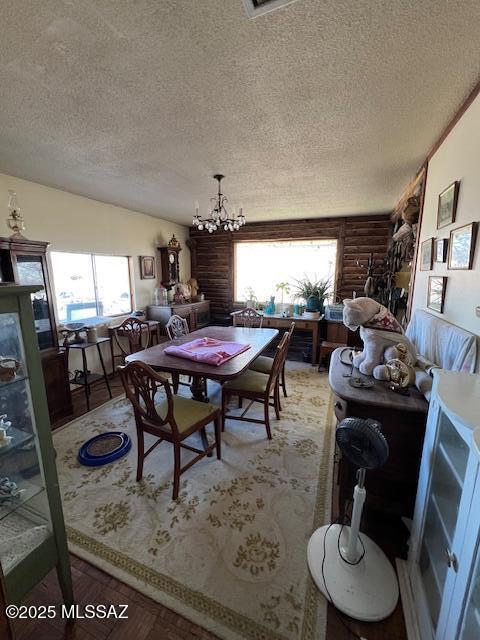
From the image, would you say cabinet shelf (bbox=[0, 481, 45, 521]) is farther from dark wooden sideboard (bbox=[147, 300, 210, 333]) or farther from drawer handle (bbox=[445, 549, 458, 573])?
dark wooden sideboard (bbox=[147, 300, 210, 333])

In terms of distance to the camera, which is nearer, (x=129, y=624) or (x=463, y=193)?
(x=129, y=624)

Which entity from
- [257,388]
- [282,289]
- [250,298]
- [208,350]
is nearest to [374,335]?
[257,388]

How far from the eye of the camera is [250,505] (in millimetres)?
1719

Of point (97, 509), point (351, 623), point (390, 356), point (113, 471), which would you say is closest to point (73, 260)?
point (113, 471)

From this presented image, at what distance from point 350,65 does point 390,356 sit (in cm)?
156

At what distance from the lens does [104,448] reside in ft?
7.32

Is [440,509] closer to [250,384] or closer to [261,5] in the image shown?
[250,384]

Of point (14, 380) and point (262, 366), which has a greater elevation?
point (14, 380)

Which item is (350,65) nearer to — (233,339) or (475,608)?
(475,608)

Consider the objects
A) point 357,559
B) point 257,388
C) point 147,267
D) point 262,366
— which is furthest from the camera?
point 147,267

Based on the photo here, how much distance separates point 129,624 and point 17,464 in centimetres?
85

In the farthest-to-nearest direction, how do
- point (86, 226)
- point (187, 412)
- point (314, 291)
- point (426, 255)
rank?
point (314, 291) → point (86, 226) → point (426, 255) → point (187, 412)

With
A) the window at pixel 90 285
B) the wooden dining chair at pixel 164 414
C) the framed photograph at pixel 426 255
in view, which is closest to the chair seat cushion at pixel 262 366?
the wooden dining chair at pixel 164 414

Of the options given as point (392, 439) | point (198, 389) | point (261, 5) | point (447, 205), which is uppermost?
point (261, 5)
